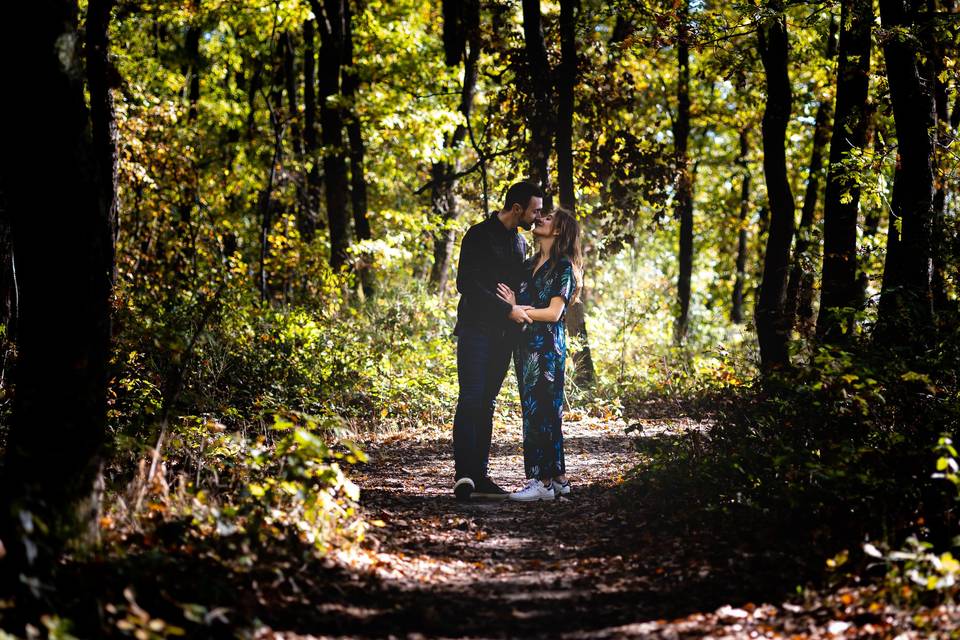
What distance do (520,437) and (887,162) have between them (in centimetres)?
523

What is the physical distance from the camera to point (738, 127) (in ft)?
71.9

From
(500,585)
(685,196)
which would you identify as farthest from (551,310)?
(685,196)

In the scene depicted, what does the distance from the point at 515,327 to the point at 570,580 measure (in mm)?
2519

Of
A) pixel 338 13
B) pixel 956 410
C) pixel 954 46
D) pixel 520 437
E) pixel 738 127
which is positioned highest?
pixel 338 13

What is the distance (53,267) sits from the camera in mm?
4266

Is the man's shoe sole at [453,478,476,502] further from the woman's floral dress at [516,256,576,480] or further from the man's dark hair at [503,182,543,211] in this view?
the man's dark hair at [503,182,543,211]

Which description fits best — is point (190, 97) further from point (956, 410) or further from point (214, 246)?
point (956, 410)

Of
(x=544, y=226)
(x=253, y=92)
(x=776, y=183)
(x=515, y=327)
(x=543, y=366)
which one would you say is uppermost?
(x=253, y=92)

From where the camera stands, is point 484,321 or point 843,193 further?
point 843,193

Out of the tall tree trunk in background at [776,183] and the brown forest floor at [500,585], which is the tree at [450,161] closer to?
the tall tree trunk in background at [776,183]

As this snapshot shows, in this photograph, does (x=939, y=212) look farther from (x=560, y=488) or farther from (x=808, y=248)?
(x=808, y=248)

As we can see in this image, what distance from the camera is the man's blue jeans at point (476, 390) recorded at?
23.2 ft

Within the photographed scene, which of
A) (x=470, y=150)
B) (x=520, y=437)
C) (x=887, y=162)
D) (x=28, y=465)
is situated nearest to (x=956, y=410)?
(x=887, y=162)

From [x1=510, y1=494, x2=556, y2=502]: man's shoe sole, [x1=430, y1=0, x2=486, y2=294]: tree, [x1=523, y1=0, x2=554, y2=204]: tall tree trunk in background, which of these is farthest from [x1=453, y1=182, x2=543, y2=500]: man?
[x1=430, y1=0, x2=486, y2=294]: tree
